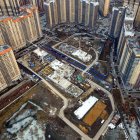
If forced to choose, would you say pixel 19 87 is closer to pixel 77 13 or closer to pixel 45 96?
pixel 45 96

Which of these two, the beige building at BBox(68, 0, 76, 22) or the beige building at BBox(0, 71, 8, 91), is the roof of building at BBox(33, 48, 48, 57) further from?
the beige building at BBox(68, 0, 76, 22)

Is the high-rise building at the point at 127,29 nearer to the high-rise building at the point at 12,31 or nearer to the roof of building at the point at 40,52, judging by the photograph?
the roof of building at the point at 40,52

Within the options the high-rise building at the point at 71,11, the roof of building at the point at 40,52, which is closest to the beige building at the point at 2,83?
the roof of building at the point at 40,52

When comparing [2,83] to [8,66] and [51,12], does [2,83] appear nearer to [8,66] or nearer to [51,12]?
[8,66]

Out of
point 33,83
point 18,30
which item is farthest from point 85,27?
point 33,83

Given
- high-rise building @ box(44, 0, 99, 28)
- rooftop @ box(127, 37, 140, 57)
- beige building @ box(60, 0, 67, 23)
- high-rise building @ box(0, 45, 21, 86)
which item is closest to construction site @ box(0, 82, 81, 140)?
high-rise building @ box(0, 45, 21, 86)

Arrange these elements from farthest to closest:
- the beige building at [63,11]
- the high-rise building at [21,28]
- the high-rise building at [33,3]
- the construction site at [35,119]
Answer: the high-rise building at [33,3], the beige building at [63,11], the high-rise building at [21,28], the construction site at [35,119]
